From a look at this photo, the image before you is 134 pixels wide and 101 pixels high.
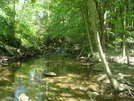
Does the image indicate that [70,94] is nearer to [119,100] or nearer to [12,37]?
[119,100]

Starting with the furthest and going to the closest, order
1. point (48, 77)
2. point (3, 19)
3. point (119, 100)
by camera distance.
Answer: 1. point (3, 19)
2. point (48, 77)
3. point (119, 100)

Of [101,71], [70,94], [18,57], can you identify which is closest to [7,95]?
[70,94]

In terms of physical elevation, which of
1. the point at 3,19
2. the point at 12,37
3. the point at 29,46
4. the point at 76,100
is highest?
the point at 3,19

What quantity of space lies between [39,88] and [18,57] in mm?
9308

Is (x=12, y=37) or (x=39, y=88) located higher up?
(x=12, y=37)

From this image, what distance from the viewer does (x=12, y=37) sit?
16125mm

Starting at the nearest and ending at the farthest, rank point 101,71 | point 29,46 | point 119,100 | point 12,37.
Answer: point 119,100
point 101,71
point 12,37
point 29,46

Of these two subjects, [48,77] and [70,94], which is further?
[48,77]

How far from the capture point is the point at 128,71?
30.3ft

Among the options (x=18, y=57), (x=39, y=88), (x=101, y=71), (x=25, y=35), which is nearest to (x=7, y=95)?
(x=39, y=88)

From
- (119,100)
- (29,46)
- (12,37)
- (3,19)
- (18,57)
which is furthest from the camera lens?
(29,46)

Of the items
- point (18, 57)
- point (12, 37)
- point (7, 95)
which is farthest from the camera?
point (12, 37)

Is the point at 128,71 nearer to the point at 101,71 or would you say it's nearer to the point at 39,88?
the point at 101,71

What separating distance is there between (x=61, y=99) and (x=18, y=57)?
1090cm
